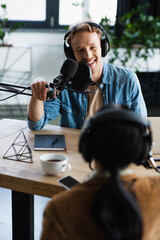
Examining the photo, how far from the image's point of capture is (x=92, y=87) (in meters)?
1.78

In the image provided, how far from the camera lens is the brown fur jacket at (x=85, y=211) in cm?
61

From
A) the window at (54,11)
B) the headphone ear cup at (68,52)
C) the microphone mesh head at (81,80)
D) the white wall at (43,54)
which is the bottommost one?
the white wall at (43,54)

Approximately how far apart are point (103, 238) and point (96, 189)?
0.32ft

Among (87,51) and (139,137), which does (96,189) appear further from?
(87,51)

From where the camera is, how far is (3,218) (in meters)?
1.93

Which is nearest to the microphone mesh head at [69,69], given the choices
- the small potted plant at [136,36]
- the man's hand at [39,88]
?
the man's hand at [39,88]

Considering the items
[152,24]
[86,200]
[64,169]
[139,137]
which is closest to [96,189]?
[86,200]

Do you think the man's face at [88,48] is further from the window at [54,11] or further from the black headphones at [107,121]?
the window at [54,11]

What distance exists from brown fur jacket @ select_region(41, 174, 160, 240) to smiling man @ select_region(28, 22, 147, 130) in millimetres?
1022

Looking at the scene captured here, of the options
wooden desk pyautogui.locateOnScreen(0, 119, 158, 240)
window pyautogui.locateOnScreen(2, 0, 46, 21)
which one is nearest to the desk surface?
wooden desk pyautogui.locateOnScreen(0, 119, 158, 240)

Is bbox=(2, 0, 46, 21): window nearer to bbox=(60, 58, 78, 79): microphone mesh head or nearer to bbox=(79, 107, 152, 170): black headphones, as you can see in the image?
bbox=(60, 58, 78, 79): microphone mesh head

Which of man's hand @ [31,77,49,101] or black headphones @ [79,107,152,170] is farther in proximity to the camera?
man's hand @ [31,77,49,101]

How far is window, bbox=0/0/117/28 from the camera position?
A: 14.2 feet

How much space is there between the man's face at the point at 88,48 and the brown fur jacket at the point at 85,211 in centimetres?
111
